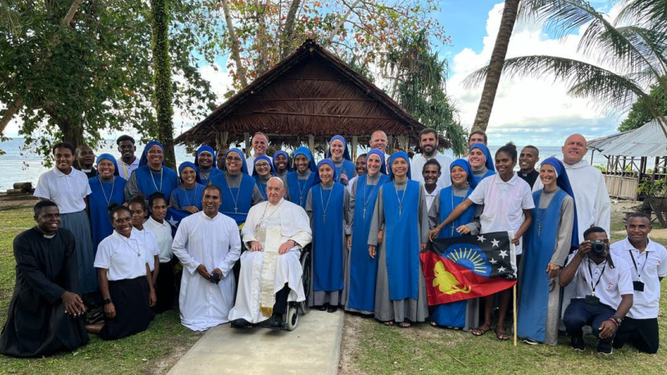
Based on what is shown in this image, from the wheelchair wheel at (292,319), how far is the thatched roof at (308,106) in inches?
222

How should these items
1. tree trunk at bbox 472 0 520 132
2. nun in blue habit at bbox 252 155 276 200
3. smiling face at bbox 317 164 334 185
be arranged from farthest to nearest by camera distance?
tree trunk at bbox 472 0 520 132 < nun in blue habit at bbox 252 155 276 200 < smiling face at bbox 317 164 334 185

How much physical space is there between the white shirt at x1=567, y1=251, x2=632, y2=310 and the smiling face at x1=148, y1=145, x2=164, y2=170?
16.6 ft

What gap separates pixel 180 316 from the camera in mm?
5328

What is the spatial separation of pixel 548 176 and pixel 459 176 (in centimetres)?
95

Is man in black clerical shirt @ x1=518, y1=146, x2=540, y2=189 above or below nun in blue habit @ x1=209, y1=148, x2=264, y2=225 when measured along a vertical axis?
above

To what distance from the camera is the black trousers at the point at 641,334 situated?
4.58 meters

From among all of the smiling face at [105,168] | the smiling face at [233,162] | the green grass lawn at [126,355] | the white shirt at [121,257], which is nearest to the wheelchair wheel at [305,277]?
the green grass lawn at [126,355]

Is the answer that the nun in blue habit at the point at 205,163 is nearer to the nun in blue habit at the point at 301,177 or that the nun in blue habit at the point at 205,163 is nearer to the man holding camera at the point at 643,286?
the nun in blue habit at the point at 301,177

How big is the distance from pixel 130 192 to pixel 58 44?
3.32 metres

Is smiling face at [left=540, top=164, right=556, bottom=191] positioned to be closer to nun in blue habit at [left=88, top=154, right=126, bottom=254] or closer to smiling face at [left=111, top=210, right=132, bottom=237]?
smiling face at [left=111, top=210, right=132, bottom=237]

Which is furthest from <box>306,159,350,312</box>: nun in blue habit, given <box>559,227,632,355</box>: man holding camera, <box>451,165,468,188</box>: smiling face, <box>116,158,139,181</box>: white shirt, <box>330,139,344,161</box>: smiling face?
<box>116,158,139,181</box>: white shirt

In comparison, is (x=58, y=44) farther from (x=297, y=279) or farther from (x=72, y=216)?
Result: (x=297, y=279)

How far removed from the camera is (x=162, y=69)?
26.6ft

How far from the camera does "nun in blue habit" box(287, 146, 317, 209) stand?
593 cm
